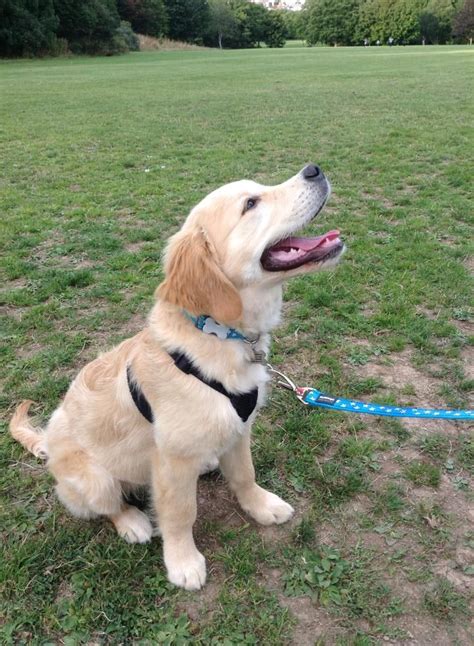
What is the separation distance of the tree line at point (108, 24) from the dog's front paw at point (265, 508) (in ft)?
147

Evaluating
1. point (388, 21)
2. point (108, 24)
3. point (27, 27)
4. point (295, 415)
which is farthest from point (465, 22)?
point (295, 415)

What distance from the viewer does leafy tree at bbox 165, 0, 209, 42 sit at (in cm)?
7012

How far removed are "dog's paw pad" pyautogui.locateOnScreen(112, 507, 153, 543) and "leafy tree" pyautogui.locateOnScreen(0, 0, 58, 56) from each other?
4457 centimetres

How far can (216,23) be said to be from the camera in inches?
3130

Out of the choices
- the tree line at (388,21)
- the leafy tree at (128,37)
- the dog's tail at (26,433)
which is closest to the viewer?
the dog's tail at (26,433)

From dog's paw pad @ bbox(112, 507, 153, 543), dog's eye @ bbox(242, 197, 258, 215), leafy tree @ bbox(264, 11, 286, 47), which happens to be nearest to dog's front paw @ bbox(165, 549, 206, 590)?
dog's paw pad @ bbox(112, 507, 153, 543)

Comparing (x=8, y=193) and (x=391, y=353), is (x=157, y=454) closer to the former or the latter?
(x=391, y=353)

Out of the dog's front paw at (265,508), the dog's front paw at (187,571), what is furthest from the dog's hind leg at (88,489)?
the dog's front paw at (265,508)

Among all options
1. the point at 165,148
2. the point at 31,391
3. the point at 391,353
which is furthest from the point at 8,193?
the point at 391,353

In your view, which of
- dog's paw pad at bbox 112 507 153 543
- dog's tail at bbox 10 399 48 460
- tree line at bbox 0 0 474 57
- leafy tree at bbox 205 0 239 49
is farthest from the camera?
leafy tree at bbox 205 0 239 49

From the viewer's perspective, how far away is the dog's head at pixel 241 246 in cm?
215

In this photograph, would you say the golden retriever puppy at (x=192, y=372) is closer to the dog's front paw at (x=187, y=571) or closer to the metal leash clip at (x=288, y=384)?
the dog's front paw at (x=187, y=571)

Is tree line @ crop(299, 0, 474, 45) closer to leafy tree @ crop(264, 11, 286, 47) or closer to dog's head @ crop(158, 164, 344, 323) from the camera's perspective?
leafy tree @ crop(264, 11, 286, 47)

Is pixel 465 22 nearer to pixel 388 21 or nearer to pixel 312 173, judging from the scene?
pixel 388 21
